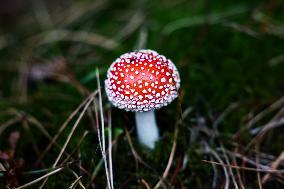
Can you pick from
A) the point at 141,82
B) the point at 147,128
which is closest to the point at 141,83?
the point at 141,82

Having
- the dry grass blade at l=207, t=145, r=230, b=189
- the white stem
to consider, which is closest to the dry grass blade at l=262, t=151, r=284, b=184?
the dry grass blade at l=207, t=145, r=230, b=189

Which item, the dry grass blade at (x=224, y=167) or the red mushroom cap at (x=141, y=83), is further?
the dry grass blade at (x=224, y=167)

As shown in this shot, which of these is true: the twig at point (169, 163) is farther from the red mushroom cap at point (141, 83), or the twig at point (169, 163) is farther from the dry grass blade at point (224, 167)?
the red mushroom cap at point (141, 83)

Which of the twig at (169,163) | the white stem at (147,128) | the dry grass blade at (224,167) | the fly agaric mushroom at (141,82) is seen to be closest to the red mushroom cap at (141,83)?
the fly agaric mushroom at (141,82)

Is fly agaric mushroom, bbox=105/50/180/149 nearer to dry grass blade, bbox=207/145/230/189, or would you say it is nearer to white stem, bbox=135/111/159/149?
white stem, bbox=135/111/159/149

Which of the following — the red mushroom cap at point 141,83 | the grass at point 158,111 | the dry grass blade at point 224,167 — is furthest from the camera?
the grass at point 158,111

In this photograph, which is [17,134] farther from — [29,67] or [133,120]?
[29,67]

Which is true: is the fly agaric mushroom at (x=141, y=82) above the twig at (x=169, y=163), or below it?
above
